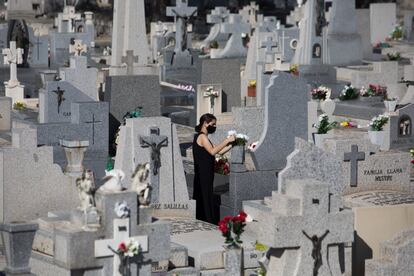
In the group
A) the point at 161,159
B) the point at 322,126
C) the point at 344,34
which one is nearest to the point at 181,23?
the point at 344,34

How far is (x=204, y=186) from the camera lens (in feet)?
58.3

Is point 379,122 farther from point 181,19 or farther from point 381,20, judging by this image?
point 381,20

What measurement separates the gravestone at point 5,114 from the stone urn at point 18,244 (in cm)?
1056

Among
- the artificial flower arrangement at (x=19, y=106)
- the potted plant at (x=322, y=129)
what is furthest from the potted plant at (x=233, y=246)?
the artificial flower arrangement at (x=19, y=106)

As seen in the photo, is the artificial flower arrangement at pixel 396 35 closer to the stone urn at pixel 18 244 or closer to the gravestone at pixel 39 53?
the gravestone at pixel 39 53

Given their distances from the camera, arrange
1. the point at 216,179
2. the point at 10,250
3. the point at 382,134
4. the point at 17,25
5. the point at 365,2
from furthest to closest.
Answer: the point at 365,2 → the point at 17,25 → the point at 382,134 → the point at 216,179 → the point at 10,250

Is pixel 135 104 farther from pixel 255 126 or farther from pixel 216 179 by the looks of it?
pixel 216 179

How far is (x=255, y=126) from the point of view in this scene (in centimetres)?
2080

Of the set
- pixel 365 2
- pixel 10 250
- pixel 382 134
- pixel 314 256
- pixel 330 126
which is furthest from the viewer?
pixel 365 2

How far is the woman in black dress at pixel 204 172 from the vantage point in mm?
17609

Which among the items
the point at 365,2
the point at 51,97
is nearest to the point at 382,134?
the point at 51,97

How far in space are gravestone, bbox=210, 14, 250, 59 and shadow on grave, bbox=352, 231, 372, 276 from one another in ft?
75.6

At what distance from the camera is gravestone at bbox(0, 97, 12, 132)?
22.9m

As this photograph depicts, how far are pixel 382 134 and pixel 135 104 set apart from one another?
143 inches
